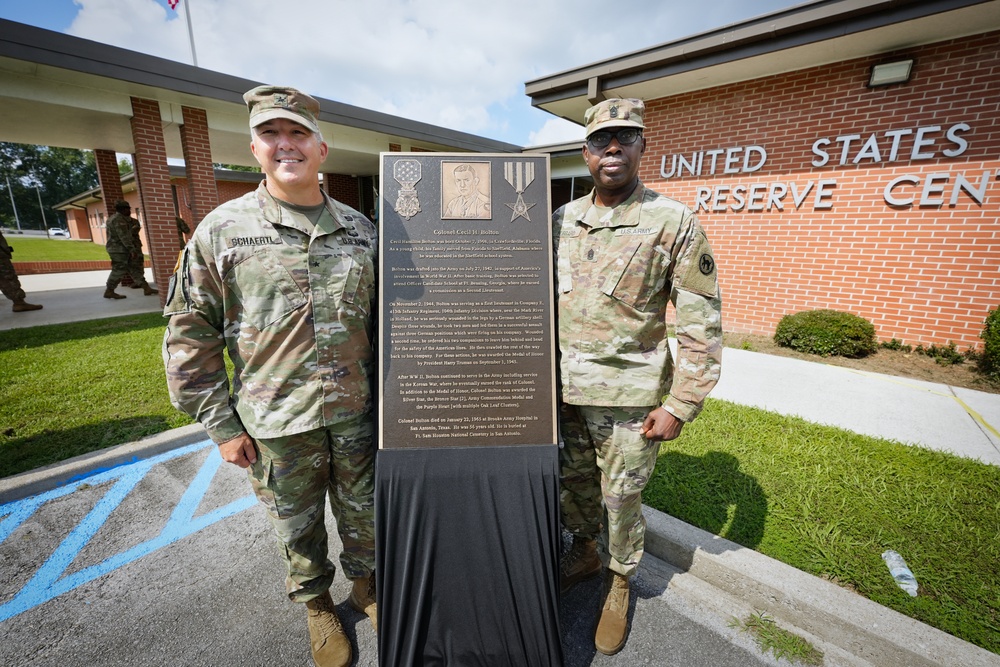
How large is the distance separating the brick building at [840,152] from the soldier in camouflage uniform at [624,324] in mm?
4722

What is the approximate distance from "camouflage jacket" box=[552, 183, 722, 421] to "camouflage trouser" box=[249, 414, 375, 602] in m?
0.98

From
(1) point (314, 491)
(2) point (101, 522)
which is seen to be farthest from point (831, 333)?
(2) point (101, 522)

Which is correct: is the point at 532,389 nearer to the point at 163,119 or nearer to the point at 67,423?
the point at 67,423

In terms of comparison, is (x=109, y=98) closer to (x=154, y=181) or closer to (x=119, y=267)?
(x=154, y=181)

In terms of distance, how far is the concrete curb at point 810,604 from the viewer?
1810 millimetres

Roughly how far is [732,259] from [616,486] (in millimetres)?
5823

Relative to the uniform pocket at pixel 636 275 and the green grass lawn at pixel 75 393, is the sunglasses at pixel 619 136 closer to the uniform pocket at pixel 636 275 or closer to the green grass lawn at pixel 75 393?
the uniform pocket at pixel 636 275

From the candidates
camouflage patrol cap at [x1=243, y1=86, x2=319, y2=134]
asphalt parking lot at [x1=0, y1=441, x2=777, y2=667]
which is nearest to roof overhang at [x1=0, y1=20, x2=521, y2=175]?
asphalt parking lot at [x1=0, y1=441, x2=777, y2=667]

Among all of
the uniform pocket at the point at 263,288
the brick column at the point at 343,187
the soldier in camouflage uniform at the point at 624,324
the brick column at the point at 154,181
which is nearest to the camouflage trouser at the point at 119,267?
the brick column at the point at 154,181

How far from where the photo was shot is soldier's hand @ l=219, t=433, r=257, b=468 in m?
1.76

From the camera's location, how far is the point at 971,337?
16.9 ft

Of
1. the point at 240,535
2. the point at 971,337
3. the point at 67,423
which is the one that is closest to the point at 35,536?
the point at 240,535

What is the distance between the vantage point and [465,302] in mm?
1909

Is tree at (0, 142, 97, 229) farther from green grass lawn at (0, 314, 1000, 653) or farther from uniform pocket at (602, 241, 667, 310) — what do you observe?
uniform pocket at (602, 241, 667, 310)
